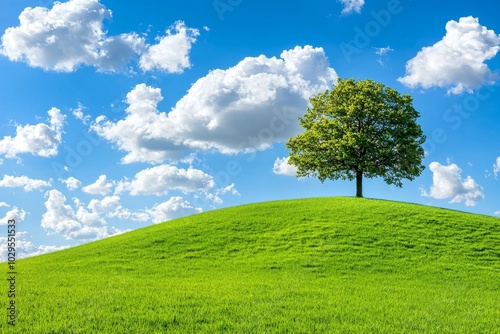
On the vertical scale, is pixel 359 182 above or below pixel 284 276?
above

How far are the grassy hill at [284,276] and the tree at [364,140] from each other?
8.85m

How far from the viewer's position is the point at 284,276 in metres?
24.5

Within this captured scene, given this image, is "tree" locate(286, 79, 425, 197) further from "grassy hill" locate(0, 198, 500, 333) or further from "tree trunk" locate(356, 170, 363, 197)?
"grassy hill" locate(0, 198, 500, 333)

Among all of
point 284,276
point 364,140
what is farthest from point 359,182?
point 284,276

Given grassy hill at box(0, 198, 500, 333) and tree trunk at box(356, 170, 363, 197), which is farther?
tree trunk at box(356, 170, 363, 197)

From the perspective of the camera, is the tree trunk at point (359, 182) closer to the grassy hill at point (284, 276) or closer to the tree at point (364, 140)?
the tree at point (364, 140)

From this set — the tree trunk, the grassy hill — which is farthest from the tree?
the grassy hill

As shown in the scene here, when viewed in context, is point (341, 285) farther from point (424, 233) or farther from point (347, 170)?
point (347, 170)

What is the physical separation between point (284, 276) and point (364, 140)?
33.5 meters

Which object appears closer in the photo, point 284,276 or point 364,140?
point 284,276

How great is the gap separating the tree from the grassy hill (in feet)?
29.0

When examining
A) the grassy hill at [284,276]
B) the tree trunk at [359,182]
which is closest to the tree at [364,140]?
the tree trunk at [359,182]

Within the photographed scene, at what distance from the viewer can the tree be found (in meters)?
55.3

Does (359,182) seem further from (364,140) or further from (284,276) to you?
(284,276)
